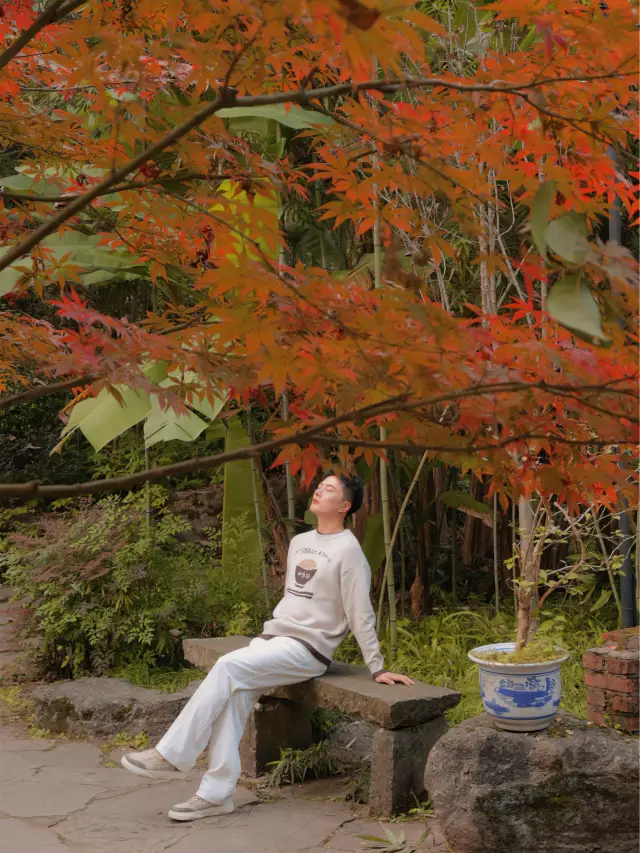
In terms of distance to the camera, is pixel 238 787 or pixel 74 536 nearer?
pixel 238 787

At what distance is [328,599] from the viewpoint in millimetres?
3719

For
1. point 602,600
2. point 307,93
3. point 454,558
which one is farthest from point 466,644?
point 307,93

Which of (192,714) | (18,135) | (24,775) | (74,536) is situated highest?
(18,135)

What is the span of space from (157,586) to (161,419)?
975 mm

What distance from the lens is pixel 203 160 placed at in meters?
2.23

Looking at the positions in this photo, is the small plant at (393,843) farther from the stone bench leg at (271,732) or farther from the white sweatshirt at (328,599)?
the stone bench leg at (271,732)

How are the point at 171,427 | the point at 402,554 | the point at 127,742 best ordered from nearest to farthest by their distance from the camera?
the point at 127,742, the point at 171,427, the point at 402,554

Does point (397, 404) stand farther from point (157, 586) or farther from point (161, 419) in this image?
point (157, 586)

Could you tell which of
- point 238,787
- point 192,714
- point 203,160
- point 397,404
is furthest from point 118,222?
point 238,787

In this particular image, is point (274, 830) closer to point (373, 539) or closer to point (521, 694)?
point (521, 694)

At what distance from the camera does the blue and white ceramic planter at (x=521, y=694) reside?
3018 mm

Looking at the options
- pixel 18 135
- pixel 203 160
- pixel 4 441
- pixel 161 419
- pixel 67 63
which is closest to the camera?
pixel 203 160

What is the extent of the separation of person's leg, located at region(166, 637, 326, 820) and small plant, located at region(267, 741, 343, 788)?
345 millimetres

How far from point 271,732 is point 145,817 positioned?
0.64 m
